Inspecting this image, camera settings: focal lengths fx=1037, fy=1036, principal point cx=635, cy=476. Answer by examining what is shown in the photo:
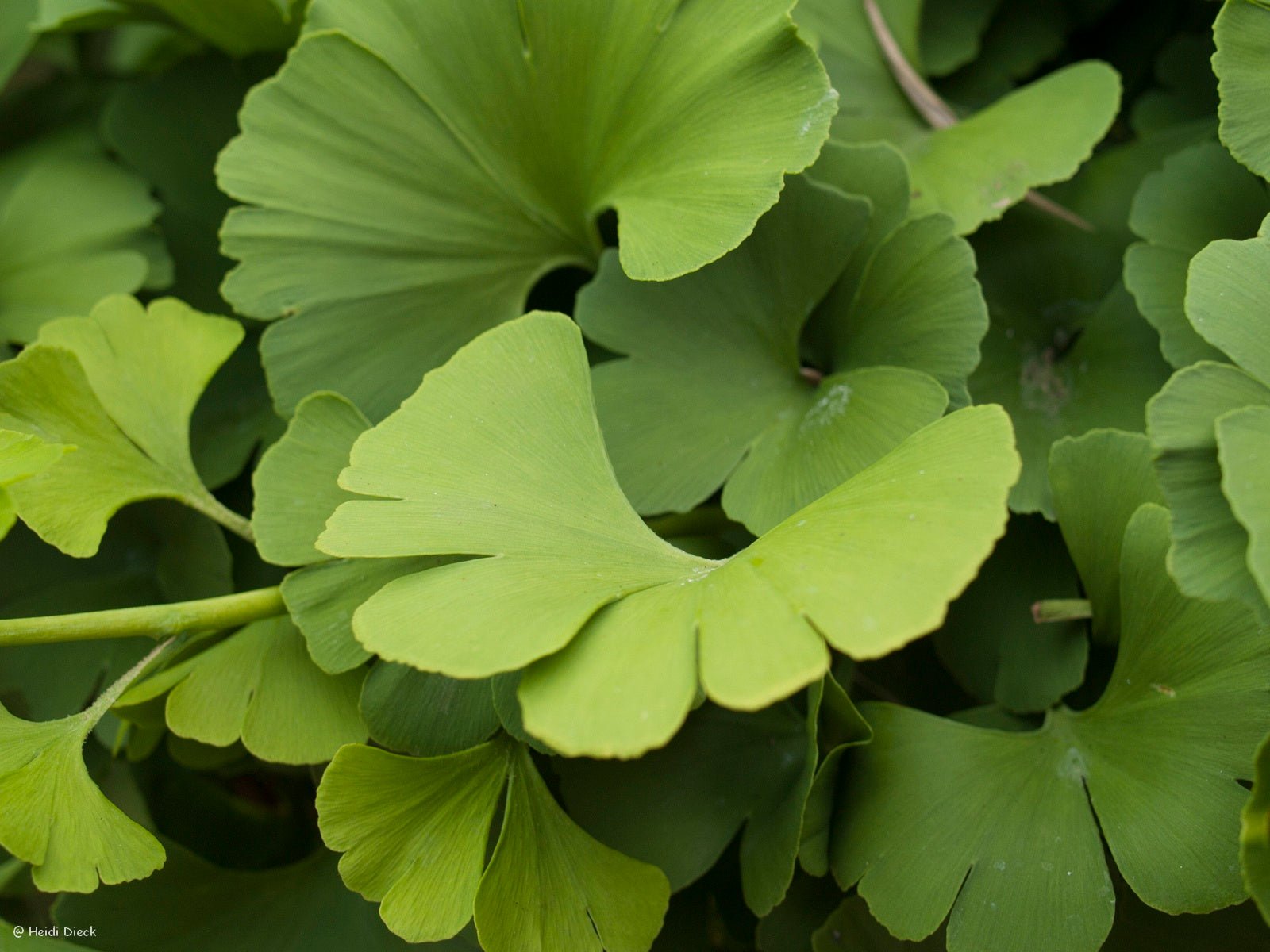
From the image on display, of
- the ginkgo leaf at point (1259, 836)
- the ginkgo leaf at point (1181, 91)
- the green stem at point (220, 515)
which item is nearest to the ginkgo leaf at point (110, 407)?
the green stem at point (220, 515)

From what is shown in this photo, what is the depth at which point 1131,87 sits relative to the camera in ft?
2.52

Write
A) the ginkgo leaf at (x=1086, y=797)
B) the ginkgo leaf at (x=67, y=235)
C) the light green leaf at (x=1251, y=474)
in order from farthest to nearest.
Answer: the ginkgo leaf at (x=67, y=235), the ginkgo leaf at (x=1086, y=797), the light green leaf at (x=1251, y=474)

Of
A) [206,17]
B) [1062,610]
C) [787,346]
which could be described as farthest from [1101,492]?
[206,17]

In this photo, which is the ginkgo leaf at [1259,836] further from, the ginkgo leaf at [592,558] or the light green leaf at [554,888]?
the light green leaf at [554,888]

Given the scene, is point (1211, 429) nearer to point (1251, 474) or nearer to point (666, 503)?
point (1251, 474)

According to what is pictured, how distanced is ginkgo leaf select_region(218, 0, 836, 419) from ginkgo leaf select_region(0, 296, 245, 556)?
0.15ft

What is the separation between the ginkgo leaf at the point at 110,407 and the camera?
1.65 feet

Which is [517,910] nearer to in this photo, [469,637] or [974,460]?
[469,637]

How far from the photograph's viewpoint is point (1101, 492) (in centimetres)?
49

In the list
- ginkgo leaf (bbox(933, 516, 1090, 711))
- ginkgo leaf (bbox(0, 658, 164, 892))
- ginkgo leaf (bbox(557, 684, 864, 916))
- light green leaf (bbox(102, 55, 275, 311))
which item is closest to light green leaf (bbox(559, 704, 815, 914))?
ginkgo leaf (bbox(557, 684, 864, 916))

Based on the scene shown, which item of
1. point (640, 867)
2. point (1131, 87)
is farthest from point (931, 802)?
point (1131, 87)

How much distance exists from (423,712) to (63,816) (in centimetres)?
16

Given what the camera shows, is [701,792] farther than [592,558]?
Yes

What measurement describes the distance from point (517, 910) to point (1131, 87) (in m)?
0.71
